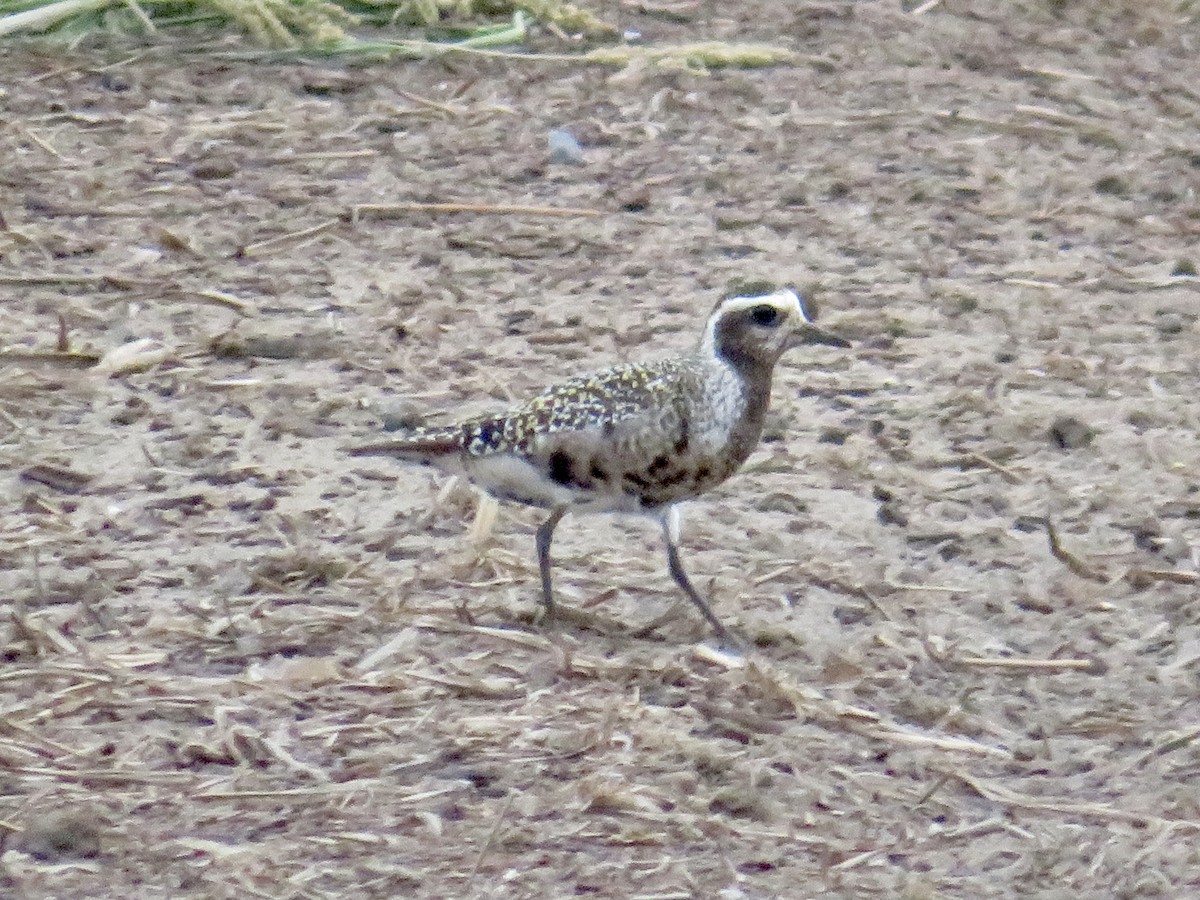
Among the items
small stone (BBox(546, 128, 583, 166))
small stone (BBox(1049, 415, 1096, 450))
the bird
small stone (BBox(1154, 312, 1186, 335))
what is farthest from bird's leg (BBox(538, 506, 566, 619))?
small stone (BBox(546, 128, 583, 166))

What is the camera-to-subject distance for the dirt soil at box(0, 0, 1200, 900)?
4559mm

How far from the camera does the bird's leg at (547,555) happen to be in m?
5.31

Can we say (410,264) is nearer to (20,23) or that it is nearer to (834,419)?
(834,419)

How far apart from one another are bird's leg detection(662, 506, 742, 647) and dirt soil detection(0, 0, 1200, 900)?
0.10 m

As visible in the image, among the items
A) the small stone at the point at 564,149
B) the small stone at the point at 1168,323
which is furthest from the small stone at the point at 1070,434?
the small stone at the point at 564,149

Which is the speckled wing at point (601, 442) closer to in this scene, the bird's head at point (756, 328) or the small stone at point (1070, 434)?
the bird's head at point (756, 328)

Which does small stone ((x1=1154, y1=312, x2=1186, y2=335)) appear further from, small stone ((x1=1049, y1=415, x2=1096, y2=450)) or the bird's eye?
the bird's eye

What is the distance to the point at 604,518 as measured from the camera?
6176mm

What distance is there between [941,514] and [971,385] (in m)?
0.88

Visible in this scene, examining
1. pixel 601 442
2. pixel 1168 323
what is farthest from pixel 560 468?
pixel 1168 323

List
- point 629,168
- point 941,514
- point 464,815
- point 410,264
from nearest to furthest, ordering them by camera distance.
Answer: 1. point 464,815
2. point 941,514
3. point 410,264
4. point 629,168

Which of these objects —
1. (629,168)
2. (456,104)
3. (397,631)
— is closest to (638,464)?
(397,631)

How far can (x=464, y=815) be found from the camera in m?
4.52

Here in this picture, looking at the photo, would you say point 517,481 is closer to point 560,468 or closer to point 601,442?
point 560,468
